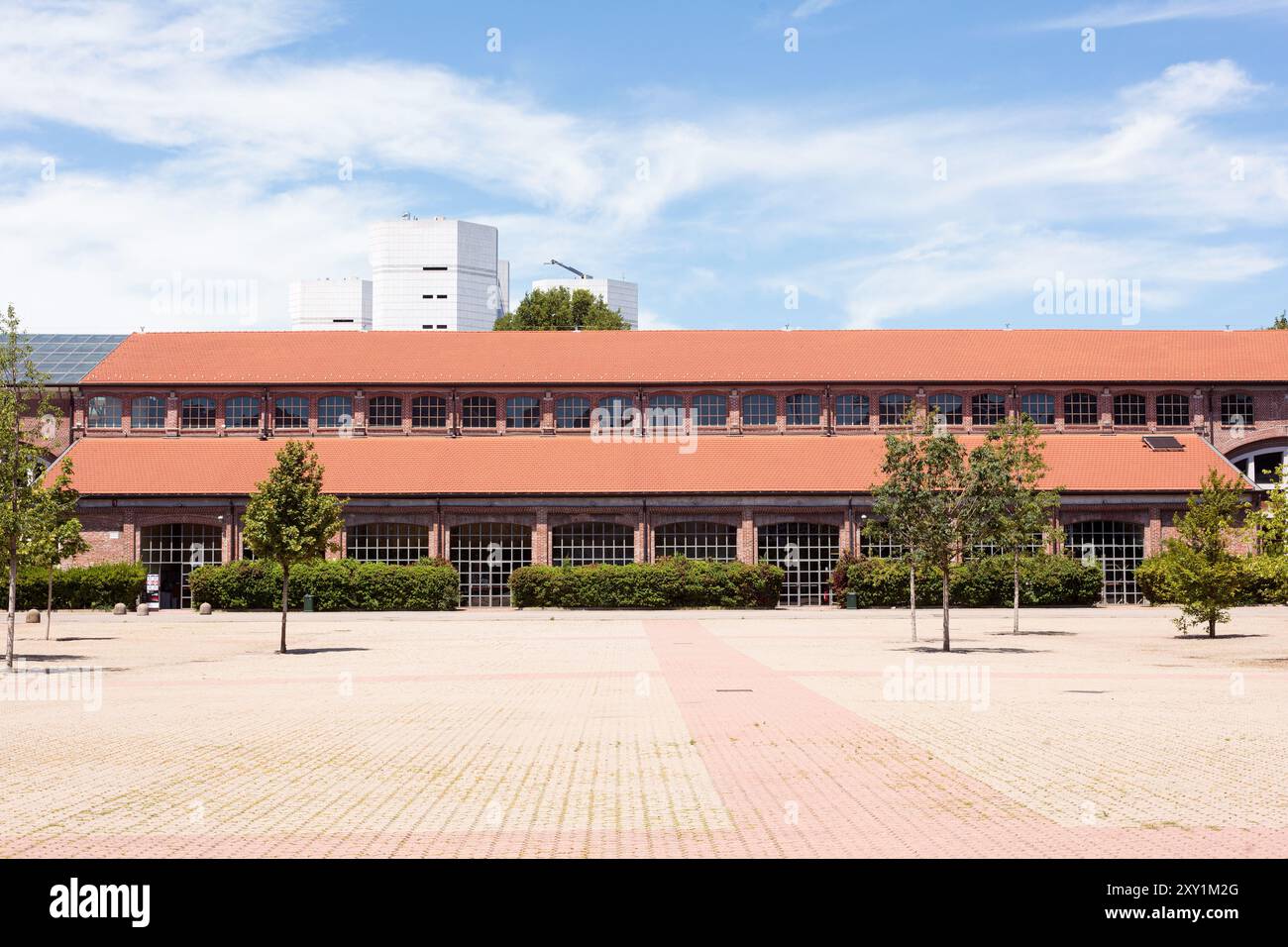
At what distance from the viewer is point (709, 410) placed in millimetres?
56594

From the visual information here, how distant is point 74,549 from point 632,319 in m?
171

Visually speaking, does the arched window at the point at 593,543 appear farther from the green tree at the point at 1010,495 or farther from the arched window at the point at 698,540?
the green tree at the point at 1010,495

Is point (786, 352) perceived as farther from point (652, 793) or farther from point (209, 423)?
point (652, 793)

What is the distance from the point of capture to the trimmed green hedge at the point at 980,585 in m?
47.0

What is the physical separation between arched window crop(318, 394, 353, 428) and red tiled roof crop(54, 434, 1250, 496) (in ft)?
4.76

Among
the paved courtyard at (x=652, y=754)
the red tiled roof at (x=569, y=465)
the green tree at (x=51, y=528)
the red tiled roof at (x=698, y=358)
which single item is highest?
the red tiled roof at (x=698, y=358)

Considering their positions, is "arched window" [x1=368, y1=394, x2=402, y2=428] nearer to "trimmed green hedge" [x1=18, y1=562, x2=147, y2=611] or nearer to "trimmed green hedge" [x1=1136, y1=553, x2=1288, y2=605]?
"trimmed green hedge" [x1=18, y1=562, x2=147, y2=611]

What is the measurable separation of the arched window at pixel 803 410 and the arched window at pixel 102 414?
31423 millimetres

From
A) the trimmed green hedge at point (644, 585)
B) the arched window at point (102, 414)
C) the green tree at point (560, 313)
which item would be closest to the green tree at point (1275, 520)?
the trimmed green hedge at point (644, 585)

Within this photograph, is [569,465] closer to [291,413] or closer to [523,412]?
[523,412]

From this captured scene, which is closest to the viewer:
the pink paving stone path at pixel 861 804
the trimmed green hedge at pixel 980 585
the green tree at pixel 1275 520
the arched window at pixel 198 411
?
the pink paving stone path at pixel 861 804

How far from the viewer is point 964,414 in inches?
2224

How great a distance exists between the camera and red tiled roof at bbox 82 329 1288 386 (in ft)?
185
